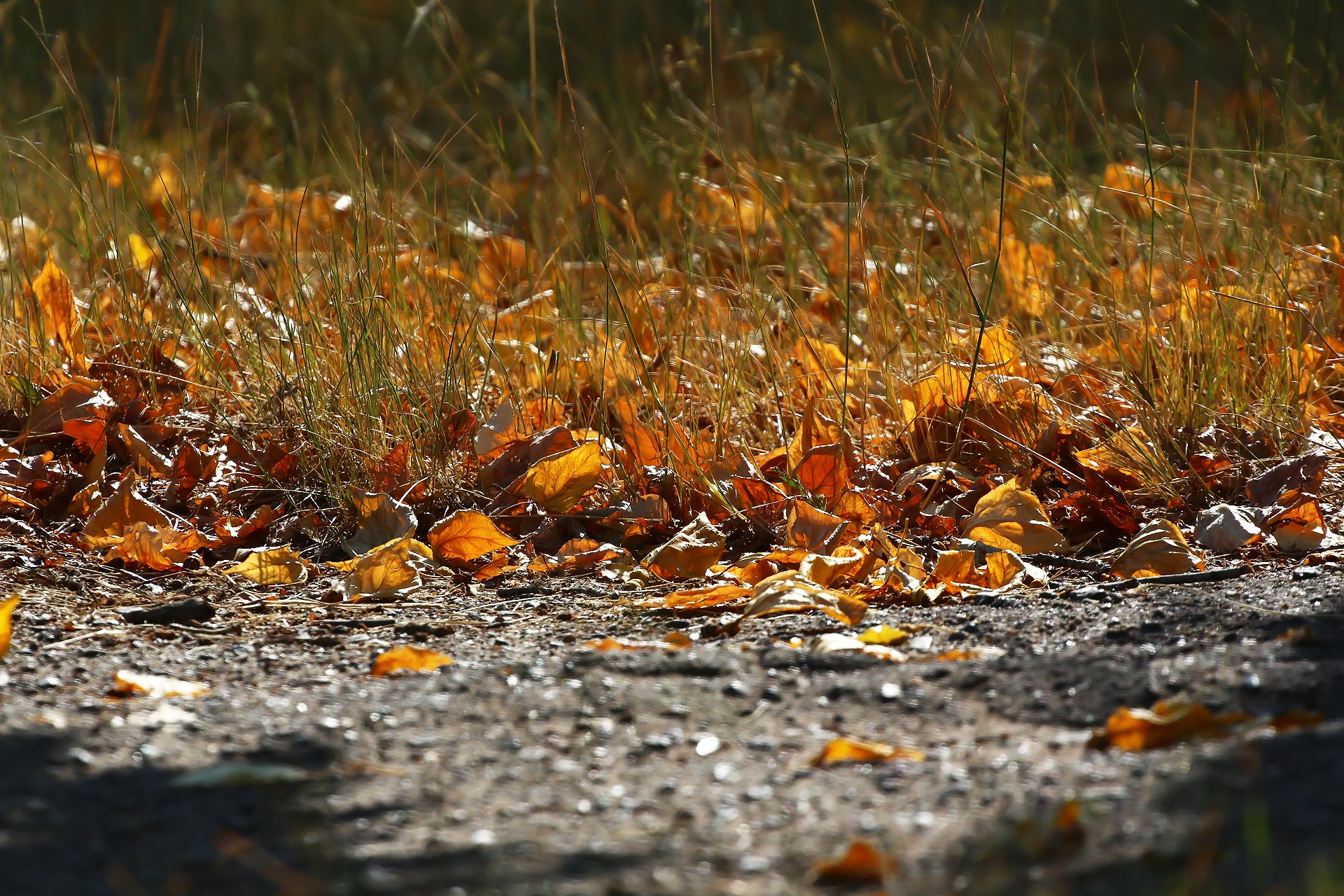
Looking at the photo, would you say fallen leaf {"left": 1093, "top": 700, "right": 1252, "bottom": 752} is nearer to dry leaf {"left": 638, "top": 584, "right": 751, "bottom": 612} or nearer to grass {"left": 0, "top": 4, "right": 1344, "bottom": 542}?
dry leaf {"left": 638, "top": 584, "right": 751, "bottom": 612}

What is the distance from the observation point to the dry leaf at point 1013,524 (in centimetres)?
198

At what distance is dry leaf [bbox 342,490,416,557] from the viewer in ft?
6.92

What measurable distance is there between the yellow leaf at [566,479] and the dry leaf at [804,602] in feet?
1.65

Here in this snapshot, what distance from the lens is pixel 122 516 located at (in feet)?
6.98

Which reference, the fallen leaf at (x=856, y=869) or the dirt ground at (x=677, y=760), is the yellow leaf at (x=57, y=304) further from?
the fallen leaf at (x=856, y=869)

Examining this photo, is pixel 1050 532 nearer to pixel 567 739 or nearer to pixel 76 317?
pixel 567 739

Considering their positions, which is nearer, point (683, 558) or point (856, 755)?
point (856, 755)

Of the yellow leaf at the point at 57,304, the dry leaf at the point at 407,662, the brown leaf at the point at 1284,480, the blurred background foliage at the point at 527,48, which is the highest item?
the blurred background foliage at the point at 527,48

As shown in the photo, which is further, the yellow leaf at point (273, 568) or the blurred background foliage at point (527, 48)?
the blurred background foliage at point (527, 48)

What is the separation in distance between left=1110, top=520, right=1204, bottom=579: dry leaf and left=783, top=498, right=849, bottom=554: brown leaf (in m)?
0.42

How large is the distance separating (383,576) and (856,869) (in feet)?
3.58

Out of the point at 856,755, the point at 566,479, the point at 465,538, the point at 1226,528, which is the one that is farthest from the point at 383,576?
the point at 1226,528

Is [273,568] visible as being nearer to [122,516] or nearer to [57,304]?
[122,516]

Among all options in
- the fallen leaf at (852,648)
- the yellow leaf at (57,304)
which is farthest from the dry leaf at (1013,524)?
the yellow leaf at (57,304)
